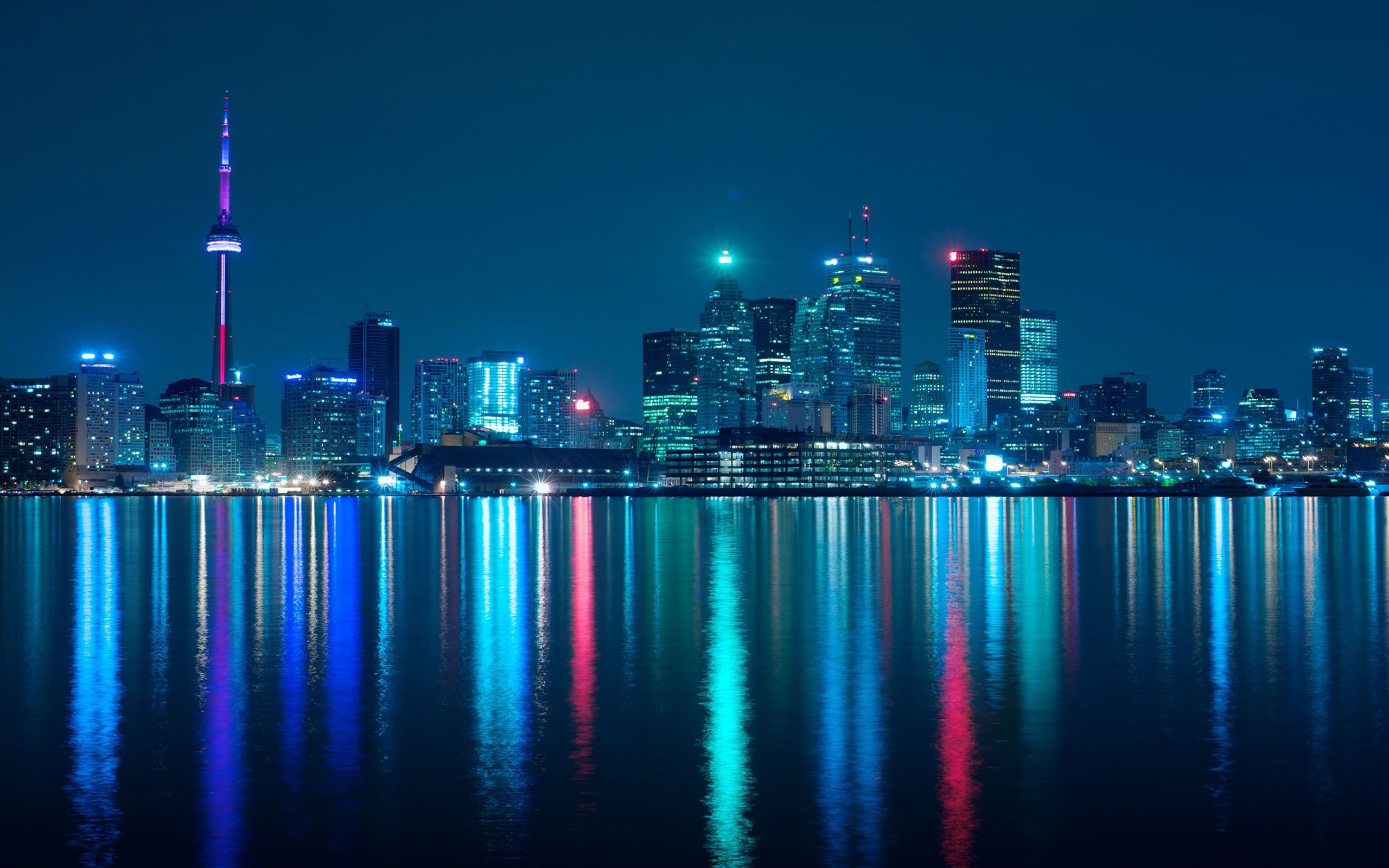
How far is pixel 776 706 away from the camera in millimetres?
22797

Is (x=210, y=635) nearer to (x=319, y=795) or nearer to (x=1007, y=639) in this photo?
(x=319, y=795)

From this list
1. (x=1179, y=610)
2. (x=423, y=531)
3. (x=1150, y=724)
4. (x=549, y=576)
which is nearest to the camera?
(x=1150, y=724)

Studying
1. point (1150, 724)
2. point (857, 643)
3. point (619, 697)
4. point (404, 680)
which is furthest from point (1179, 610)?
point (404, 680)

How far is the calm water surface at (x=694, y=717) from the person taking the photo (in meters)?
15.3

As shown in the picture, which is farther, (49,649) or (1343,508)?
(1343,508)

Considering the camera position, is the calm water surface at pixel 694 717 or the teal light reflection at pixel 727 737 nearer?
the teal light reflection at pixel 727 737

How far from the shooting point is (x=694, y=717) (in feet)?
72.5

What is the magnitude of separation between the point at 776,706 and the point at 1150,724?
6.26m

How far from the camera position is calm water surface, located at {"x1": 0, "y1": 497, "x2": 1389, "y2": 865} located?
15.3 metres

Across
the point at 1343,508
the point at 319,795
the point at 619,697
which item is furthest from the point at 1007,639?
the point at 1343,508

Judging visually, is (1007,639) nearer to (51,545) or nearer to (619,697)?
(619,697)

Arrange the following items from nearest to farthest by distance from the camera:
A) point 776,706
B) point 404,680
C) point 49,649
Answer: point 776,706, point 404,680, point 49,649

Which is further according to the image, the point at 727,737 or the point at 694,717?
the point at 694,717

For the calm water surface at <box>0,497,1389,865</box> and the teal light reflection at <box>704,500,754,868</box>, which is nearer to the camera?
the teal light reflection at <box>704,500,754,868</box>
